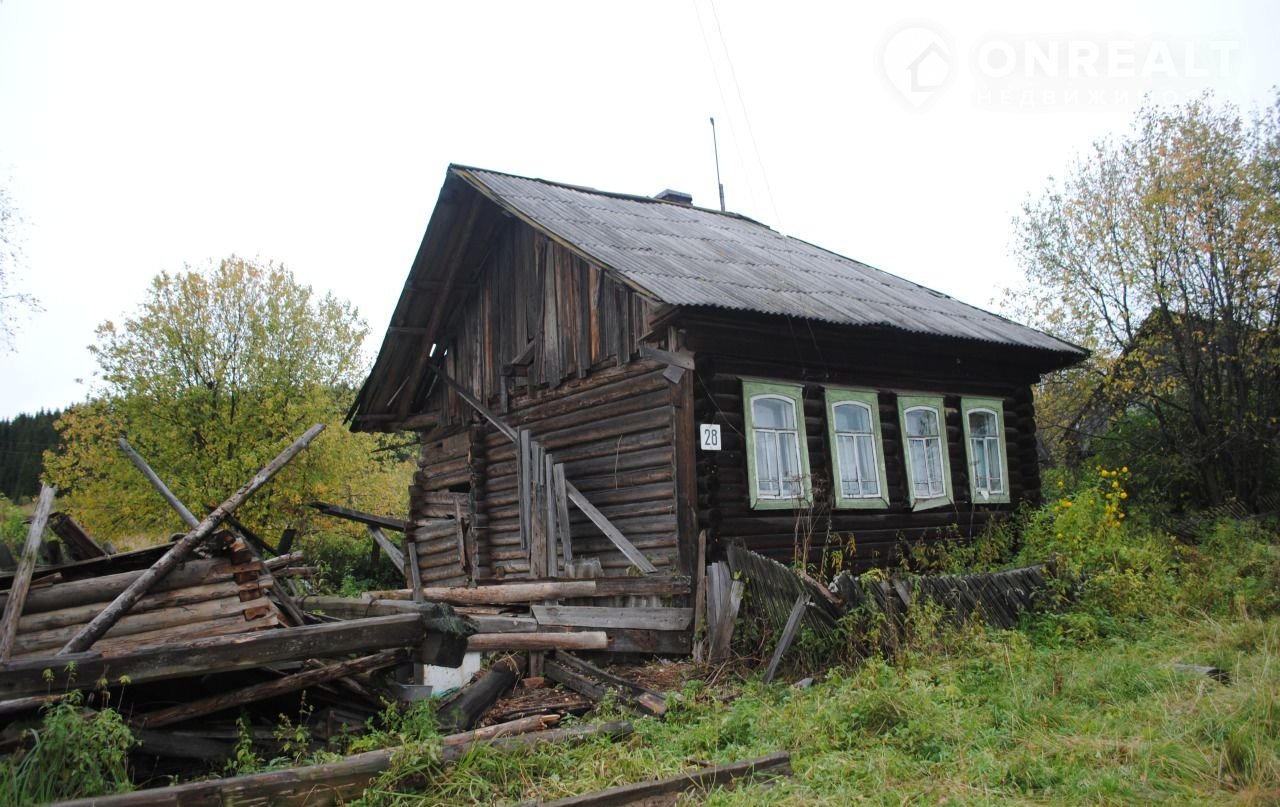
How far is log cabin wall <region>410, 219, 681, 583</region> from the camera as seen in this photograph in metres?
10.5

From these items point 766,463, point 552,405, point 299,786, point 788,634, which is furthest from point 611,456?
point 299,786

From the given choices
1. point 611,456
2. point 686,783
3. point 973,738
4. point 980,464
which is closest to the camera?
point 686,783

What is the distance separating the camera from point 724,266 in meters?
11.8

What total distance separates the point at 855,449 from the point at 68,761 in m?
8.94

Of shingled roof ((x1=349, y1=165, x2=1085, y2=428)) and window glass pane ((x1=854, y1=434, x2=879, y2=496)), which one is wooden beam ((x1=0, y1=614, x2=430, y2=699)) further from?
window glass pane ((x1=854, y1=434, x2=879, y2=496))

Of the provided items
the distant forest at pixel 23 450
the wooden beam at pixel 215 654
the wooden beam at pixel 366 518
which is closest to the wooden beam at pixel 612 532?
the wooden beam at pixel 215 654

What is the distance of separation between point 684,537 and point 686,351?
6.47 ft

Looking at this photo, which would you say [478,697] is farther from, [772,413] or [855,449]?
[855,449]

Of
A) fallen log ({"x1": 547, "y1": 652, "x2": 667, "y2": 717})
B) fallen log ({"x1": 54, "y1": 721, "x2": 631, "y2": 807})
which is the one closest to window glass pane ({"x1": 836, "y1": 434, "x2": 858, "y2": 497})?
fallen log ({"x1": 547, "y1": 652, "x2": 667, "y2": 717})

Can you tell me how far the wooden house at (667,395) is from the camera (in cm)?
1012

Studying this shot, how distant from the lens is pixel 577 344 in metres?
11.6

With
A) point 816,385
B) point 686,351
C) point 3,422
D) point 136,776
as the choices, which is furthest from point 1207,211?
point 3,422

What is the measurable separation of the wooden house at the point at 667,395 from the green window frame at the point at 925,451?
0.03 m

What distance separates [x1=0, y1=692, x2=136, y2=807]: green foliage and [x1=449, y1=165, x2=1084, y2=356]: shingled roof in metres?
Result: 5.71
